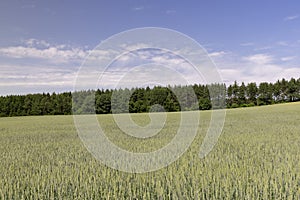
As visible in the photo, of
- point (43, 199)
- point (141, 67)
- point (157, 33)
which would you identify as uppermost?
point (157, 33)

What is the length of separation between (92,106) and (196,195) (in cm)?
4601

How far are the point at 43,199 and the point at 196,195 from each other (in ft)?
8.01

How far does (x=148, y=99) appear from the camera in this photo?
60.0 m

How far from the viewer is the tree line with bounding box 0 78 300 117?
4815 centimetres

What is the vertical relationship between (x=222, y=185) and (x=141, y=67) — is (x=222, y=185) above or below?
below

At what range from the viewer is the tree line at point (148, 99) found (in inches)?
1896

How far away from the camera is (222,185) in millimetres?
5125

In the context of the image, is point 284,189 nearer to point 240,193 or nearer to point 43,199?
point 240,193

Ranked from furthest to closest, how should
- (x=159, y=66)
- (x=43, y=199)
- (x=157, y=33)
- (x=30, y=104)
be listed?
(x=30, y=104), (x=159, y=66), (x=157, y=33), (x=43, y=199)

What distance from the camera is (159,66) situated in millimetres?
12188

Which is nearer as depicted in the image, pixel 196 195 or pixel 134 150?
pixel 196 195

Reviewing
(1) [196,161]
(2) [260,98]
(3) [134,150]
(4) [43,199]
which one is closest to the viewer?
(4) [43,199]

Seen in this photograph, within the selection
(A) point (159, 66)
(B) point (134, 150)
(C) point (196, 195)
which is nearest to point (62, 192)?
(C) point (196, 195)

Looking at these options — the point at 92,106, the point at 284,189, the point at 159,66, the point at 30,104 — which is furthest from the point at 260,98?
the point at 284,189
